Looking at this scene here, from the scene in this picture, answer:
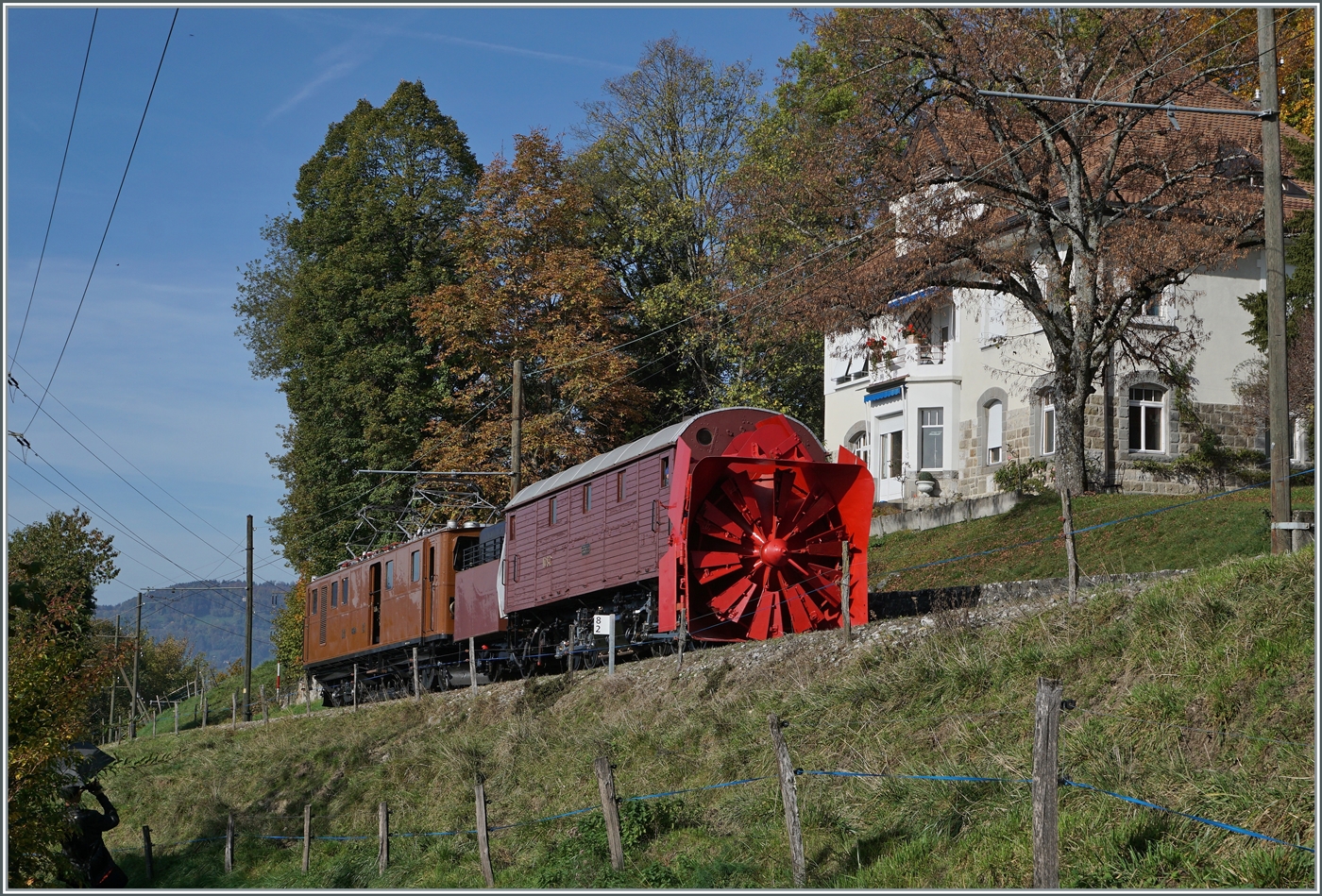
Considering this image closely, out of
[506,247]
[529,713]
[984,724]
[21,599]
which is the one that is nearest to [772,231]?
[506,247]

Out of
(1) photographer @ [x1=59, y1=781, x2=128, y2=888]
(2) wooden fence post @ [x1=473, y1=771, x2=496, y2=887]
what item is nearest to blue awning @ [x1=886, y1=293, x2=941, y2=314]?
(2) wooden fence post @ [x1=473, y1=771, x2=496, y2=887]

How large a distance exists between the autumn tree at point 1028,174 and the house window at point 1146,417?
4.55m

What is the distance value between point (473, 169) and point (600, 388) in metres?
11.2

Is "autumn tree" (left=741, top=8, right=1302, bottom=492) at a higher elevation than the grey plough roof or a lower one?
higher

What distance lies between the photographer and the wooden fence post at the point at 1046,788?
23.7 ft

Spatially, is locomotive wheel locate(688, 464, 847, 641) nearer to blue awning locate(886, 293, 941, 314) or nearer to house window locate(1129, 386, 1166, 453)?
blue awning locate(886, 293, 941, 314)

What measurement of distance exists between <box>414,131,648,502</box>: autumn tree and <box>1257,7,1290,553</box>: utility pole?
73.8ft

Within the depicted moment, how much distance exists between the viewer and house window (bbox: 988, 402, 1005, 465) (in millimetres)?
34750

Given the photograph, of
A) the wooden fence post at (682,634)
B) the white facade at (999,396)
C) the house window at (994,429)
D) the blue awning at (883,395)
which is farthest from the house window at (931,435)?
the wooden fence post at (682,634)

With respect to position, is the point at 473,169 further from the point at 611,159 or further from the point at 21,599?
the point at 21,599

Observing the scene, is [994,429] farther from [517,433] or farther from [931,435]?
[517,433]

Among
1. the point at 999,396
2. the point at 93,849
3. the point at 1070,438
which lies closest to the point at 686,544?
the point at 93,849

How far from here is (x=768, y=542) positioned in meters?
18.5

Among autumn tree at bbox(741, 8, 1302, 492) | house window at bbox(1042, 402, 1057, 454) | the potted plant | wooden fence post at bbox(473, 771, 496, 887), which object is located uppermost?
autumn tree at bbox(741, 8, 1302, 492)
